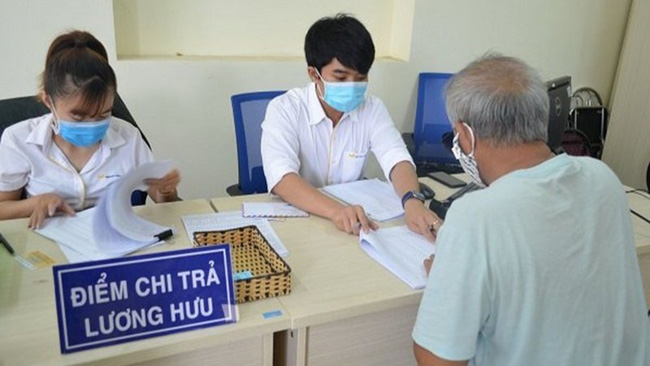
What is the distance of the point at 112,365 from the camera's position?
2.87 feet

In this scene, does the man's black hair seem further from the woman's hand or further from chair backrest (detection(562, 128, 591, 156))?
chair backrest (detection(562, 128, 591, 156))

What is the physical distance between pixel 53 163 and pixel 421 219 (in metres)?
1.03

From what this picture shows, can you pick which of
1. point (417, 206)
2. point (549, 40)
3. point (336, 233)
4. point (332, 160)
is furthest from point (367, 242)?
point (549, 40)

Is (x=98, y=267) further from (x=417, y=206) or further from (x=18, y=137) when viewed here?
(x=417, y=206)

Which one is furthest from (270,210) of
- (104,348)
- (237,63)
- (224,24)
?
(224,24)

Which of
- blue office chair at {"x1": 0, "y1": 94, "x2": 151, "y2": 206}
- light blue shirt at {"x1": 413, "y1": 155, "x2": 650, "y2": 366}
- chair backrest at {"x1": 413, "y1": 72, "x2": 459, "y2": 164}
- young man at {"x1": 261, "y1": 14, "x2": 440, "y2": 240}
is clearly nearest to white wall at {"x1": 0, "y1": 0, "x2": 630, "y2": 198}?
chair backrest at {"x1": 413, "y1": 72, "x2": 459, "y2": 164}

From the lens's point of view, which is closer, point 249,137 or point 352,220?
point 352,220

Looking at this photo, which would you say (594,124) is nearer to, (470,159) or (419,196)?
(419,196)

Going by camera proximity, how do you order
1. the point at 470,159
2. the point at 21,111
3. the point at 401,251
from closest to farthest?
the point at 470,159, the point at 401,251, the point at 21,111

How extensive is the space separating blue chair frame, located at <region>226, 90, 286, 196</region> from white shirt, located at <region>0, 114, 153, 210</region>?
43 cm

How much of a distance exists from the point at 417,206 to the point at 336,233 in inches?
10.2

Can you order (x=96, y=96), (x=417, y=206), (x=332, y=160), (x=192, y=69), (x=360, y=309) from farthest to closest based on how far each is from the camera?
(x=192, y=69) → (x=332, y=160) → (x=417, y=206) → (x=96, y=96) → (x=360, y=309)

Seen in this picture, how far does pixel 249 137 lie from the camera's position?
1922 millimetres

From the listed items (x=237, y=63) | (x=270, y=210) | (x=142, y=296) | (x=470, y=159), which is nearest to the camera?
(x=142, y=296)
